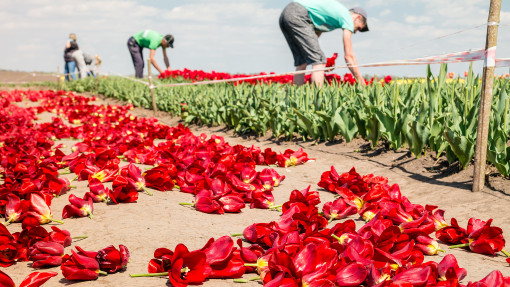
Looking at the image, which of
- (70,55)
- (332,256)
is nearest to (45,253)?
(332,256)

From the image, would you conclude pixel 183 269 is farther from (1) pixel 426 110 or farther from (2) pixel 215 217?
(1) pixel 426 110

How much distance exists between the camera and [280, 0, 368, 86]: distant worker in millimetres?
6352

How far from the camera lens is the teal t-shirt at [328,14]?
6.32m

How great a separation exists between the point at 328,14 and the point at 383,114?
279 cm

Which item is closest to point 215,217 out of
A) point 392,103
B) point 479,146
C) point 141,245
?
point 141,245

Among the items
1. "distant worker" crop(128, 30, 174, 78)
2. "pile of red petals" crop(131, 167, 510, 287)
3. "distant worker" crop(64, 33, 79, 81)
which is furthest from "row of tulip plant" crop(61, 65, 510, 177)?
"distant worker" crop(64, 33, 79, 81)

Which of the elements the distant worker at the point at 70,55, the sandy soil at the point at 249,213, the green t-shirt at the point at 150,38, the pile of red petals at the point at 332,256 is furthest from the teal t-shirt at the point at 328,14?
the distant worker at the point at 70,55

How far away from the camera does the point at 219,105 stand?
6.96 meters

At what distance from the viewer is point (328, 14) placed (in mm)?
6422

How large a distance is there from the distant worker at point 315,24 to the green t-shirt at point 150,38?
22.5 ft

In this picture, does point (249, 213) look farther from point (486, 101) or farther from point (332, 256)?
point (486, 101)

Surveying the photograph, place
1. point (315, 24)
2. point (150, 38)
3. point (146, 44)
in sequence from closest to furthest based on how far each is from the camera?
point (315, 24) → point (150, 38) → point (146, 44)

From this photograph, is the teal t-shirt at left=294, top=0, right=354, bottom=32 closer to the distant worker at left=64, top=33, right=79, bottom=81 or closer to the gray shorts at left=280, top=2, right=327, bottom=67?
the gray shorts at left=280, top=2, right=327, bottom=67

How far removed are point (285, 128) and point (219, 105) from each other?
1.69 meters
